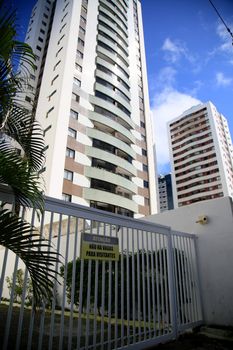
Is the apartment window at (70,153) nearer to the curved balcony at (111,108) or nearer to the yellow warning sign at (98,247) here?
the curved balcony at (111,108)

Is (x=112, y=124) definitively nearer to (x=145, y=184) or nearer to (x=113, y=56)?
(x=145, y=184)

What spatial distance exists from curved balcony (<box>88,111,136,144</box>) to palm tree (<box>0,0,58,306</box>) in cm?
2534

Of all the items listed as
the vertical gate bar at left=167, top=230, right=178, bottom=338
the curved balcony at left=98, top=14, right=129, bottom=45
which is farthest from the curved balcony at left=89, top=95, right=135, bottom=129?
the vertical gate bar at left=167, top=230, right=178, bottom=338

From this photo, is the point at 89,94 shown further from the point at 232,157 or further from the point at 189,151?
the point at 232,157

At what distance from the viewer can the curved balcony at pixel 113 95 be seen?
3024 cm

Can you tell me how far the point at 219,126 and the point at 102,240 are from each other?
75500 millimetres

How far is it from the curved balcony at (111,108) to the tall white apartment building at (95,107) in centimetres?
13

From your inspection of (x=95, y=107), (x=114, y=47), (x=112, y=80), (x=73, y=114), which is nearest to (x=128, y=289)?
(x=73, y=114)

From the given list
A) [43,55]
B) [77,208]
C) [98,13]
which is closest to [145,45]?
[98,13]

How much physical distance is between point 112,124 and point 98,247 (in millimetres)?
26642

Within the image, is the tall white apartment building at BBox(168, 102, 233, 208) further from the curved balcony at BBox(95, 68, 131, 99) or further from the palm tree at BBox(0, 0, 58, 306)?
the palm tree at BBox(0, 0, 58, 306)

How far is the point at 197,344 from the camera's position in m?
4.19

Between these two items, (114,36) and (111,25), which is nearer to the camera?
(114,36)

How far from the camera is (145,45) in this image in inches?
1706
